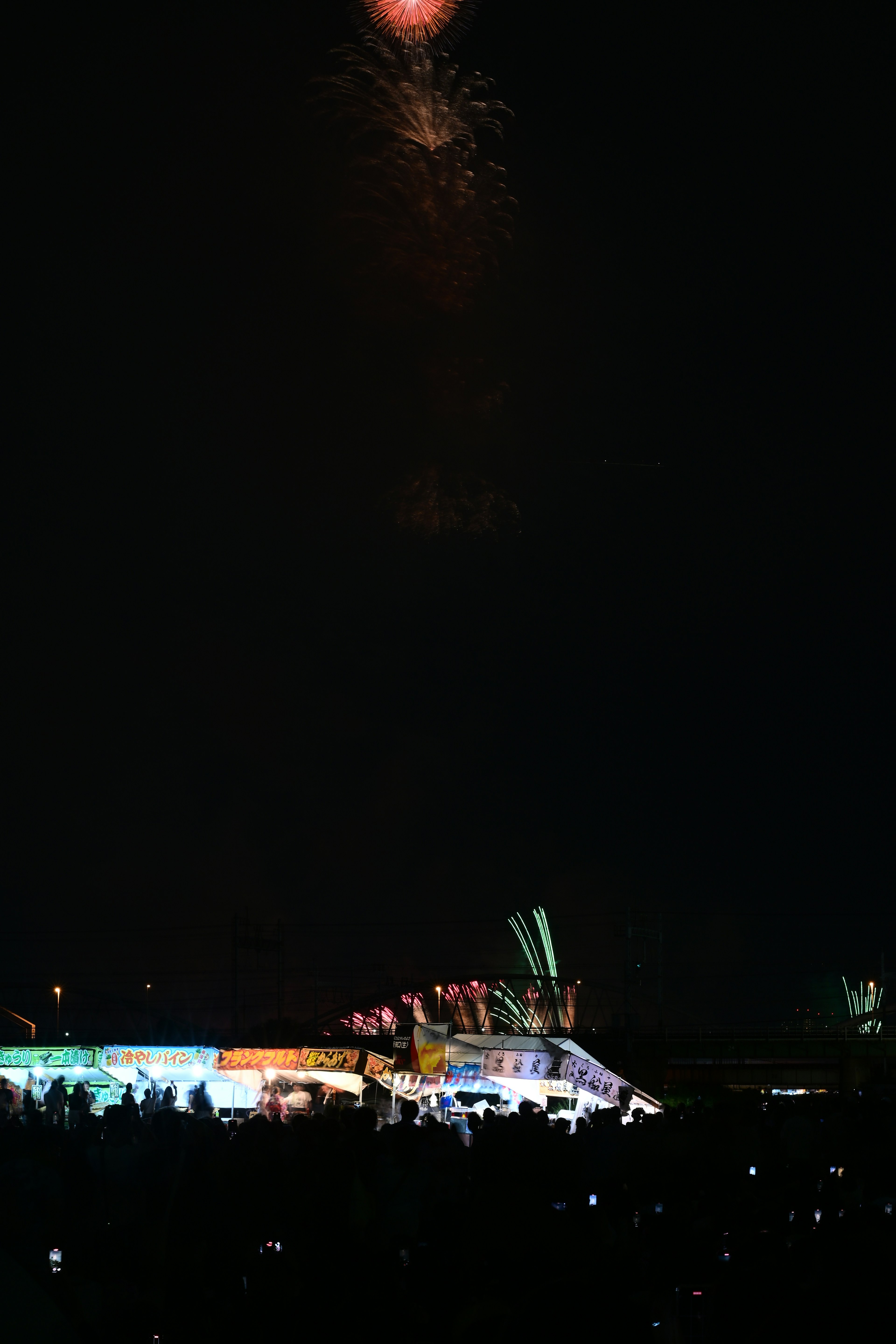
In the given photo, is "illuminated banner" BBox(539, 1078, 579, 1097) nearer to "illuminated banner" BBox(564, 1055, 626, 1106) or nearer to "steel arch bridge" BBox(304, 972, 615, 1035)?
"illuminated banner" BBox(564, 1055, 626, 1106)

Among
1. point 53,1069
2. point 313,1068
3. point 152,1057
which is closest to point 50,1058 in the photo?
point 53,1069

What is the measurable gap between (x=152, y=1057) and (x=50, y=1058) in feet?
8.79

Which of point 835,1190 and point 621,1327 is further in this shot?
point 835,1190

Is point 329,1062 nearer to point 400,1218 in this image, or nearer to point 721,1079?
point 400,1218

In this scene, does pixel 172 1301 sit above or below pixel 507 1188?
below

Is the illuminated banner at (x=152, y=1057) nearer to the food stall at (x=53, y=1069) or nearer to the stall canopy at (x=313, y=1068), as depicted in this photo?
the food stall at (x=53, y=1069)

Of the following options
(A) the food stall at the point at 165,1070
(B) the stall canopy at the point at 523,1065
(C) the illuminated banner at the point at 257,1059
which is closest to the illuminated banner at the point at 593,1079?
(B) the stall canopy at the point at 523,1065

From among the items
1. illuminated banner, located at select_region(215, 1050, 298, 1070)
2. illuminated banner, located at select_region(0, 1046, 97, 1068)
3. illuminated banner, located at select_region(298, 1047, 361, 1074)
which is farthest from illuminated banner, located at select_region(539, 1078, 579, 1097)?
illuminated banner, located at select_region(0, 1046, 97, 1068)

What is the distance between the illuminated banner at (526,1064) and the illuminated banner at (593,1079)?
212mm

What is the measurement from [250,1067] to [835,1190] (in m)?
23.4

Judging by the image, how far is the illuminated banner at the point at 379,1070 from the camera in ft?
90.1

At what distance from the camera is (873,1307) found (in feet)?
10.8

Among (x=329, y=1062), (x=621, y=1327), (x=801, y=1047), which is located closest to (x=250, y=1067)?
(x=329, y=1062)

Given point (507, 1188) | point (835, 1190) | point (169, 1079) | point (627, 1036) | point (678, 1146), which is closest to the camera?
point (507, 1188)
